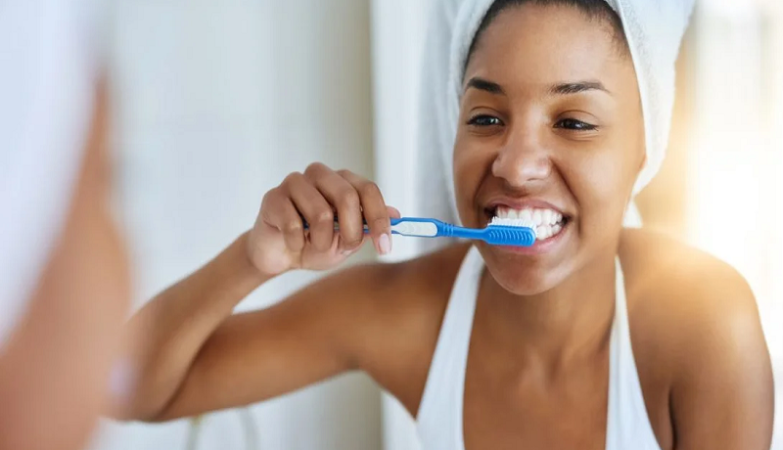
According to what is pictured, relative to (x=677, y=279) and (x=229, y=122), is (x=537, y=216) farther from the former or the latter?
(x=229, y=122)

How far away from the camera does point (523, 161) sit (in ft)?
1.74

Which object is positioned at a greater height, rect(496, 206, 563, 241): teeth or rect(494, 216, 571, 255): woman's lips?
rect(496, 206, 563, 241): teeth

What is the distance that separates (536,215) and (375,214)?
0.13 metres

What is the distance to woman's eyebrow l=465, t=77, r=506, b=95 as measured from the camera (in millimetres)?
542

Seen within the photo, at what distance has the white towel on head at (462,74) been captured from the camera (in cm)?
54

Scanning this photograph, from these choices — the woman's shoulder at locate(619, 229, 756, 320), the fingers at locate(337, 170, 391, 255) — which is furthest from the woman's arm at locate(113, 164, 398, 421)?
the woman's shoulder at locate(619, 229, 756, 320)

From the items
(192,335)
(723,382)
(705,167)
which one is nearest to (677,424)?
(723,382)

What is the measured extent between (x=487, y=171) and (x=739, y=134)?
210mm

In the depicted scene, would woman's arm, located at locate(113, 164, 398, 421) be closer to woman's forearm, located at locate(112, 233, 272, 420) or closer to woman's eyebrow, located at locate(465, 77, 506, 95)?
woman's forearm, located at locate(112, 233, 272, 420)

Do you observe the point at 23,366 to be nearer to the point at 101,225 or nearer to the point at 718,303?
the point at 101,225

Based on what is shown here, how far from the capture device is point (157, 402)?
0.64 m

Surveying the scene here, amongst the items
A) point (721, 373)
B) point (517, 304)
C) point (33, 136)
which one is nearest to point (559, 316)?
point (517, 304)

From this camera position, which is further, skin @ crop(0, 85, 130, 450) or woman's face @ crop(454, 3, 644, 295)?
woman's face @ crop(454, 3, 644, 295)

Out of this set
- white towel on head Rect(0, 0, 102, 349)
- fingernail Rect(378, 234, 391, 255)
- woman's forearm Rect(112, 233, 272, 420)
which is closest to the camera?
white towel on head Rect(0, 0, 102, 349)
